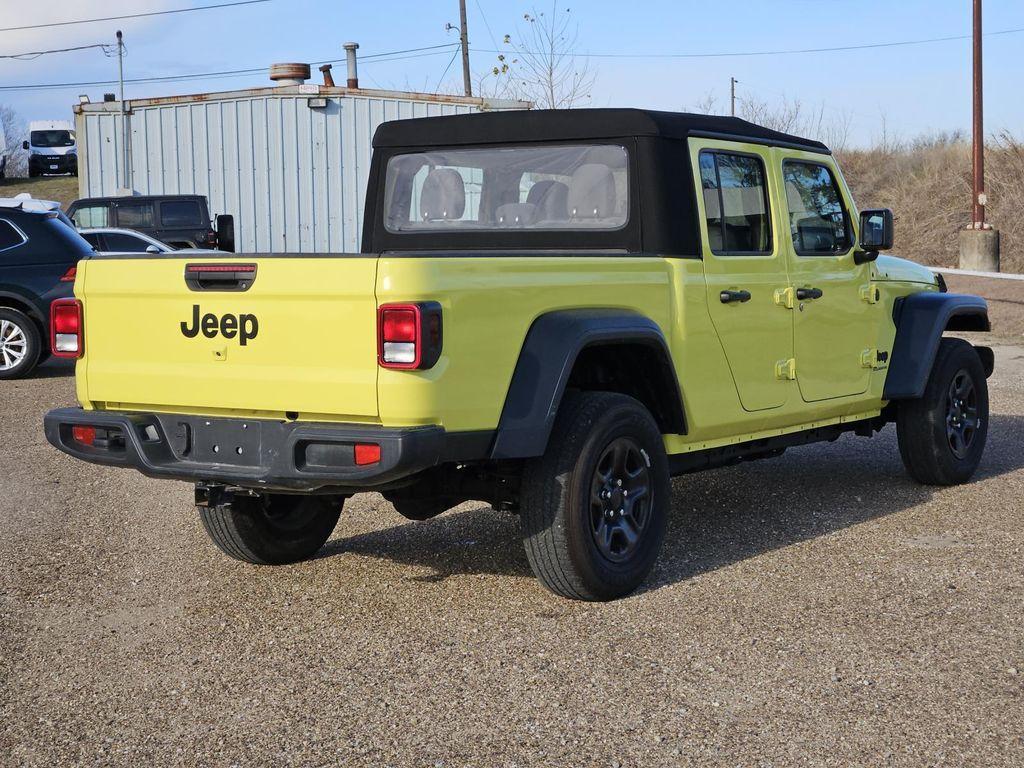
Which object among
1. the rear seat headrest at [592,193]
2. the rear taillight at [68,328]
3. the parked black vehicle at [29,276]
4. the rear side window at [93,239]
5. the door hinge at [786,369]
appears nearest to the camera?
the rear taillight at [68,328]

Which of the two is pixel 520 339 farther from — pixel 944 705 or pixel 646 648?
pixel 944 705

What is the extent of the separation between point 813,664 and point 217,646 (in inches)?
82.7

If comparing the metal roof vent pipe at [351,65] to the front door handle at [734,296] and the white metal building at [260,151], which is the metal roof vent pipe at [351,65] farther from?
the front door handle at [734,296]

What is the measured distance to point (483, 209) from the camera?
636 cm

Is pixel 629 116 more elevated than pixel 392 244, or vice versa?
pixel 629 116

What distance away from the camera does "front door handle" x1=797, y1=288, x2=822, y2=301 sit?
6.45m

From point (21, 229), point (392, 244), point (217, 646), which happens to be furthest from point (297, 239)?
point (217, 646)

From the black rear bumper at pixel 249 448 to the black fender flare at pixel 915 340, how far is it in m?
3.58

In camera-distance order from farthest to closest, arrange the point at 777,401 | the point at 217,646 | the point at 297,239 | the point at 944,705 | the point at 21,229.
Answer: the point at 297,239 < the point at 21,229 < the point at 777,401 < the point at 217,646 < the point at 944,705

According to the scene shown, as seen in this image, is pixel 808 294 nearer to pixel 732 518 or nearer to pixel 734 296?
pixel 734 296

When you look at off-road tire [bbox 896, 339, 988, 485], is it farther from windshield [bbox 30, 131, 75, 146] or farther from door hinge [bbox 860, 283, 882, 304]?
windshield [bbox 30, 131, 75, 146]

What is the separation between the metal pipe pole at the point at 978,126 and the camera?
84.8ft

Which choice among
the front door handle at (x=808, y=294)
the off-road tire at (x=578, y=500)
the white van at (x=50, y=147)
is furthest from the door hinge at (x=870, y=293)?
the white van at (x=50, y=147)

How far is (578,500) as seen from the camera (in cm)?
507
